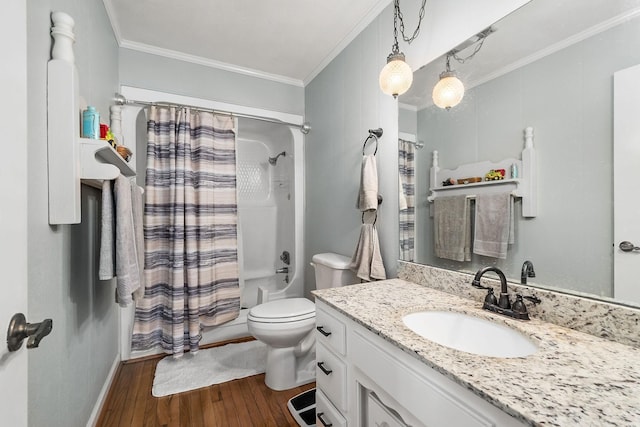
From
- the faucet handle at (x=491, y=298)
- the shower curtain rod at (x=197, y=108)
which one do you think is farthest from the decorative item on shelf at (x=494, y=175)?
the shower curtain rod at (x=197, y=108)

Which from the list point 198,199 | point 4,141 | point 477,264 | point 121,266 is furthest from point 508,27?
point 198,199

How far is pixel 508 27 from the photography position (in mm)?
1083

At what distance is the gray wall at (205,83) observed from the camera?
211 cm

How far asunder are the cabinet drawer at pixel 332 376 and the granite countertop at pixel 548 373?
0.26m

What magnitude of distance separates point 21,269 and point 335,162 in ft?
6.09

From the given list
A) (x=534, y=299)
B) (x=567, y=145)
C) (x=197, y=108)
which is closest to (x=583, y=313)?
(x=534, y=299)

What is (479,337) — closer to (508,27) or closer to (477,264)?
(477,264)

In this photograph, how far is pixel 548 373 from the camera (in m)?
0.63

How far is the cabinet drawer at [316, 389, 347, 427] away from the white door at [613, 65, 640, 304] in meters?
1.02

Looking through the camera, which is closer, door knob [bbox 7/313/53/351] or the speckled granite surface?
door knob [bbox 7/313/53/351]

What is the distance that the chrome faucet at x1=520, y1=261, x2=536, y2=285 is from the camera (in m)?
1.00

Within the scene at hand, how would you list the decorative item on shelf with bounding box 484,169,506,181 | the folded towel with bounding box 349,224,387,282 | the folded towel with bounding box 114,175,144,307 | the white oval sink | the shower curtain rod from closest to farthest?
1. the white oval sink
2. the decorative item on shelf with bounding box 484,169,506,181
3. the folded towel with bounding box 114,175,144,307
4. the folded towel with bounding box 349,224,387,282
5. the shower curtain rod

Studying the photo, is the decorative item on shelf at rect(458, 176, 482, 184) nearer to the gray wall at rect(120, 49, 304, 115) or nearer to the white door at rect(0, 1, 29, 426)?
the white door at rect(0, 1, 29, 426)

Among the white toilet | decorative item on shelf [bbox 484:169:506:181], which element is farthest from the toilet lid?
decorative item on shelf [bbox 484:169:506:181]
